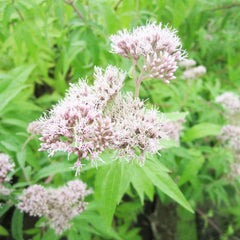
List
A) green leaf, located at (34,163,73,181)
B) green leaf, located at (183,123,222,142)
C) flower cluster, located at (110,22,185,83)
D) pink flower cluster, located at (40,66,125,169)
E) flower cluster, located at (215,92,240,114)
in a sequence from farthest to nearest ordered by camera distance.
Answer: flower cluster, located at (215,92,240,114) → green leaf, located at (183,123,222,142) → green leaf, located at (34,163,73,181) → flower cluster, located at (110,22,185,83) → pink flower cluster, located at (40,66,125,169)

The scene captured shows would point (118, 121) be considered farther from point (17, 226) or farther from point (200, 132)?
point (200, 132)

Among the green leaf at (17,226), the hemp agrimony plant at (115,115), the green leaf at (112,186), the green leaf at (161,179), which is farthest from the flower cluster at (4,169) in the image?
the green leaf at (161,179)

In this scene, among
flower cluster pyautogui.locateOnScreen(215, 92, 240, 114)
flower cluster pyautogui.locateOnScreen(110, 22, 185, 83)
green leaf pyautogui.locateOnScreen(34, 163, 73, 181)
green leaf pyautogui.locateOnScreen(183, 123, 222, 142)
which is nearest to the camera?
flower cluster pyautogui.locateOnScreen(110, 22, 185, 83)

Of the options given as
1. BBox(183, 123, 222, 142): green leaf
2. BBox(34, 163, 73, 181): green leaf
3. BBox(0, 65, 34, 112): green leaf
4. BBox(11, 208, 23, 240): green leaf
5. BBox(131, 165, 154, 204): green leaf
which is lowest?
BBox(11, 208, 23, 240): green leaf

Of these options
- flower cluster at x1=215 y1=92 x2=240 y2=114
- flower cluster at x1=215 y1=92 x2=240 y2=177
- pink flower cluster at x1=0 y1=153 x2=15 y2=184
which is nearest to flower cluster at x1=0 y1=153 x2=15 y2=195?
pink flower cluster at x1=0 y1=153 x2=15 y2=184

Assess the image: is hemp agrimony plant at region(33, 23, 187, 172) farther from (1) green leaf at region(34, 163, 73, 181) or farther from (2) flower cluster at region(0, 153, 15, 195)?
(2) flower cluster at region(0, 153, 15, 195)

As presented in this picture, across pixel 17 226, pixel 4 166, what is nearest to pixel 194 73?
pixel 4 166

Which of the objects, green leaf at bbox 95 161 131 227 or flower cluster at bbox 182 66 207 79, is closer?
green leaf at bbox 95 161 131 227
